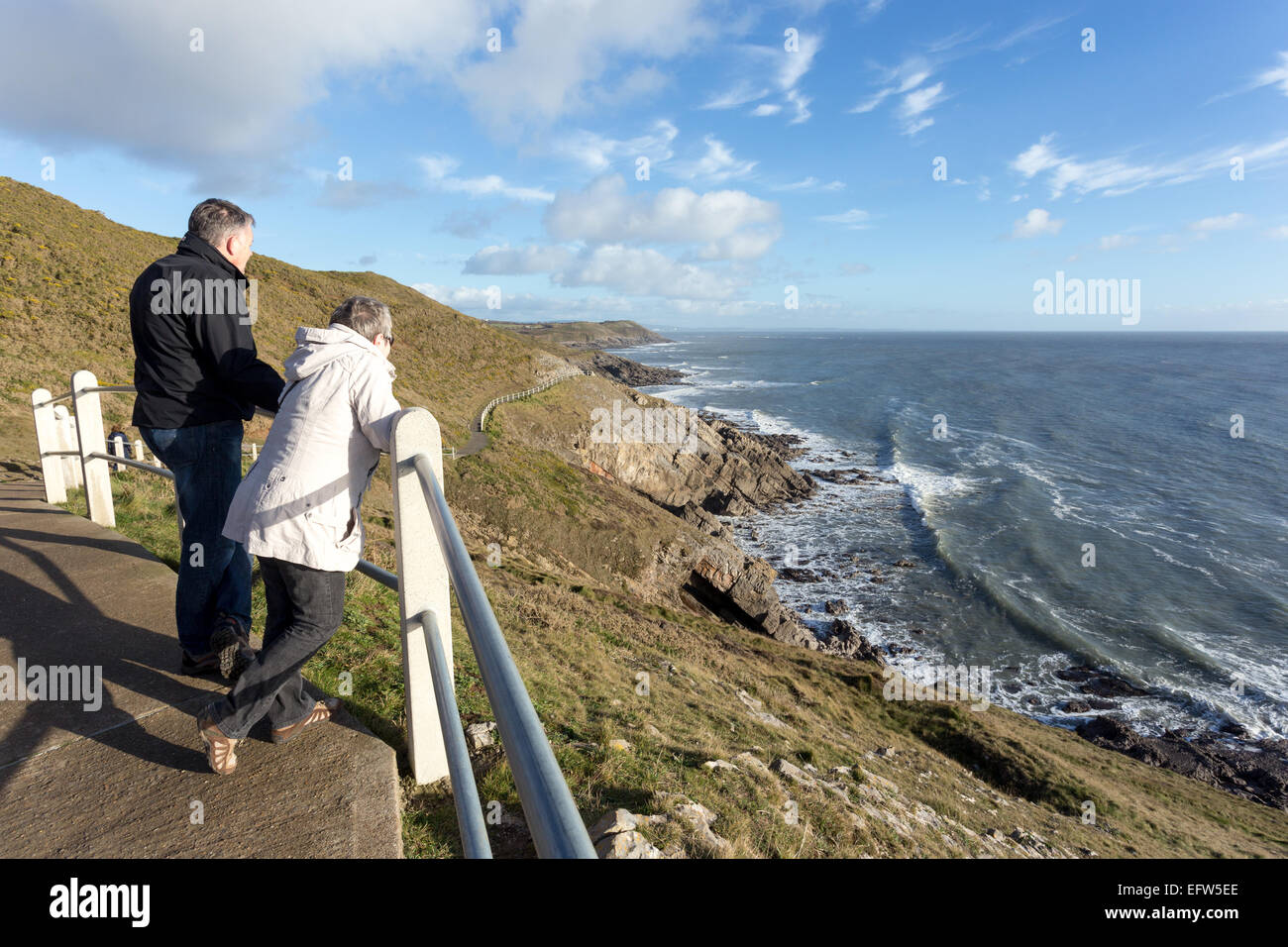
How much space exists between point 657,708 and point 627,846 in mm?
4458

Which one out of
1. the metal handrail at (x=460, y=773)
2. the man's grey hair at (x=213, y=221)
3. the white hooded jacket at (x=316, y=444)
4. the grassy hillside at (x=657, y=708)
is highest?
the man's grey hair at (x=213, y=221)

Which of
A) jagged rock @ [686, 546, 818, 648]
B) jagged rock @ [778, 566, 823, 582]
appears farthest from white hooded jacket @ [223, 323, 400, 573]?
jagged rock @ [778, 566, 823, 582]

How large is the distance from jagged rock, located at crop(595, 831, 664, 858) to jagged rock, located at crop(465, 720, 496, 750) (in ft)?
3.33

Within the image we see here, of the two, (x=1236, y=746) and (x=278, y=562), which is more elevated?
(x=278, y=562)

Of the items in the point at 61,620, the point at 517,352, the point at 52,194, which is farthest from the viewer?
the point at 517,352

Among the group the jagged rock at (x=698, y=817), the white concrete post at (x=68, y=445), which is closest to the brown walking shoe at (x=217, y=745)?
the jagged rock at (x=698, y=817)

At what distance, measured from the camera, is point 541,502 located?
83.9 feet

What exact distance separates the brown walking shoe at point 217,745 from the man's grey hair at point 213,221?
2432 mm

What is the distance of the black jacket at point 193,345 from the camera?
10.7 feet

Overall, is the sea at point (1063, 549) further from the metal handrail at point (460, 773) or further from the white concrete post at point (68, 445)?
the white concrete post at point (68, 445)

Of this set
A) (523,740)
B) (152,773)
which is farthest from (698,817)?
(523,740)
